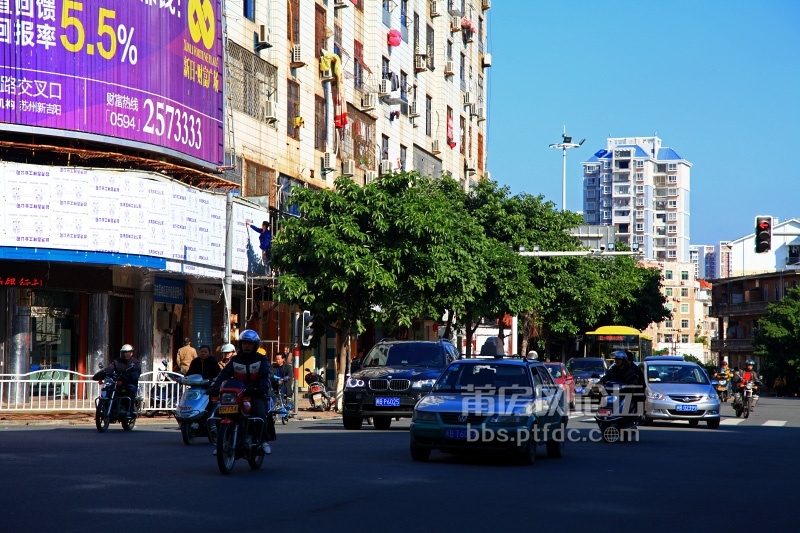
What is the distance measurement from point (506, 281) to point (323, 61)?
12.1m

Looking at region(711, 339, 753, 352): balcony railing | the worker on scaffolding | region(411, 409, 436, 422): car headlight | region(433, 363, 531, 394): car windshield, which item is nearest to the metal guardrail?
the worker on scaffolding

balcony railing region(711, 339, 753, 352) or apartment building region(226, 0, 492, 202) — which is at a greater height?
apartment building region(226, 0, 492, 202)

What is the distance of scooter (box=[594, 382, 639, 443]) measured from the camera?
19.7 m

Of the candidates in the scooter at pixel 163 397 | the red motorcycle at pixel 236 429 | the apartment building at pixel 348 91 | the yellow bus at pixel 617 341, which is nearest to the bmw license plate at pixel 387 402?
the scooter at pixel 163 397

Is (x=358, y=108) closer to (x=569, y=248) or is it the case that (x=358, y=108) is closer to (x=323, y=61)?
(x=323, y=61)

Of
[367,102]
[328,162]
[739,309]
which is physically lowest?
[739,309]

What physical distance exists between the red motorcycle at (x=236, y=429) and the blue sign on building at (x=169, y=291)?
58.9 feet

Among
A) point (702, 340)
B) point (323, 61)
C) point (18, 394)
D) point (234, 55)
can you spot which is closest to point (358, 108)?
point (323, 61)

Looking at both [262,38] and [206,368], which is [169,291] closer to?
[262,38]

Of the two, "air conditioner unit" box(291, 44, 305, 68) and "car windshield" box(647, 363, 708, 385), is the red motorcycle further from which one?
"air conditioner unit" box(291, 44, 305, 68)

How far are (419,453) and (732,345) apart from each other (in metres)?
97.1

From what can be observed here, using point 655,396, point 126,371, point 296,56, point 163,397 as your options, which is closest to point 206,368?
point 126,371

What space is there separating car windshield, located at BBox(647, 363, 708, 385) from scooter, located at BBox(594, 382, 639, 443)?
6325 millimetres

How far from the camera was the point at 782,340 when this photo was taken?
7419 centimetres
